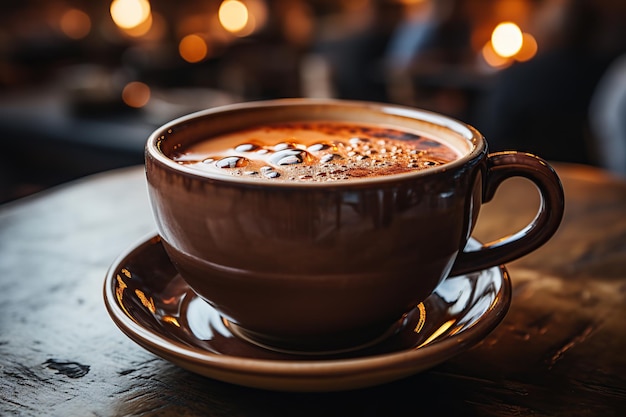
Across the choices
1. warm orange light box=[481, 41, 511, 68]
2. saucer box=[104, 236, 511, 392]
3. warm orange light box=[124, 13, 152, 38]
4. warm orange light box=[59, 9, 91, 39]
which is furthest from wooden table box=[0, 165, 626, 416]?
warm orange light box=[59, 9, 91, 39]

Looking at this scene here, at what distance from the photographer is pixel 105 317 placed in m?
0.55

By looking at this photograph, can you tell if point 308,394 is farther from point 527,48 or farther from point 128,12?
point 128,12

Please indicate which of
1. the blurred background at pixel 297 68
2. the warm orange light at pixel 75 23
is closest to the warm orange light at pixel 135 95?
the blurred background at pixel 297 68

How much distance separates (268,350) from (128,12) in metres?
5.64

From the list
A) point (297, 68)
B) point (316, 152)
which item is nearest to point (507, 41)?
point (297, 68)

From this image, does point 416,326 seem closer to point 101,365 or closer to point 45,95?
point 101,365

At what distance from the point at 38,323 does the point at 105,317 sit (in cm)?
5

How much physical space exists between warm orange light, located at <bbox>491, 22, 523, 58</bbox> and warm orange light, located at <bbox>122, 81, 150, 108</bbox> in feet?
6.46

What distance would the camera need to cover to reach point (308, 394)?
0.43m

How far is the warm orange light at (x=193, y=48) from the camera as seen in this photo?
501 centimetres

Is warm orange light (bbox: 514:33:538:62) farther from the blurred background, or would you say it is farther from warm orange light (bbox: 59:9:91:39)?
warm orange light (bbox: 59:9:91:39)

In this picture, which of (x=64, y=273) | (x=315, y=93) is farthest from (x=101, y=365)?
(x=315, y=93)

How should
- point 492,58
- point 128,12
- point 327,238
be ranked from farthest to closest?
point 128,12, point 492,58, point 327,238

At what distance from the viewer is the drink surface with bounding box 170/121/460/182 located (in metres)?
0.47
